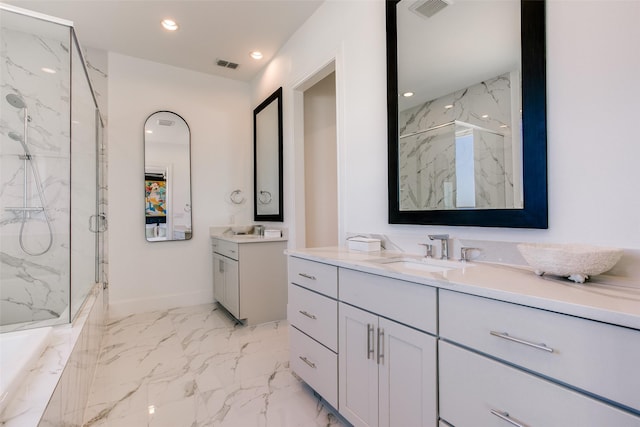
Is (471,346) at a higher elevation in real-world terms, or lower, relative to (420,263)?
lower

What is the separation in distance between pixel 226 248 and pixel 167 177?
110cm

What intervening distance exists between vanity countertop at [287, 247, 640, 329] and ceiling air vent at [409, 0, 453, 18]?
4.47 ft

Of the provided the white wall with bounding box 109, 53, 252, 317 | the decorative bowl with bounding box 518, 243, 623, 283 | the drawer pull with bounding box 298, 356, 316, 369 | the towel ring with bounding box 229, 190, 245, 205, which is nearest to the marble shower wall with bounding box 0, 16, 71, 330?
the white wall with bounding box 109, 53, 252, 317

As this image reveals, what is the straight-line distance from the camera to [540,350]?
770mm

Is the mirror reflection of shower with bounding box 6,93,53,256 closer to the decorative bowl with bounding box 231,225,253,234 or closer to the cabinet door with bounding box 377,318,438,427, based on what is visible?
the decorative bowl with bounding box 231,225,253,234

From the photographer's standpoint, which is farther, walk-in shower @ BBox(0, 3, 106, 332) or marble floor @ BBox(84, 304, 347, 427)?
walk-in shower @ BBox(0, 3, 106, 332)

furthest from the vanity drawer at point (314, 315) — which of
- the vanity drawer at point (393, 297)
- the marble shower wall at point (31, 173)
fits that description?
the marble shower wall at point (31, 173)

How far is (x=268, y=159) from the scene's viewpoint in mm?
3422

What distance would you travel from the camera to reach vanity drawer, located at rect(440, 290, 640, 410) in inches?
25.6

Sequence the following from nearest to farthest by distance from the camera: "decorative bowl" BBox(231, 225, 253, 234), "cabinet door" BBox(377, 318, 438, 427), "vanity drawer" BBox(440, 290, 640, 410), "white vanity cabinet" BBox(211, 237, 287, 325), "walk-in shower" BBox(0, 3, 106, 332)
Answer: "vanity drawer" BBox(440, 290, 640, 410)
"cabinet door" BBox(377, 318, 438, 427)
"walk-in shower" BBox(0, 3, 106, 332)
"white vanity cabinet" BBox(211, 237, 287, 325)
"decorative bowl" BBox(231, 225, 253, 234)

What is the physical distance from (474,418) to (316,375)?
90cm

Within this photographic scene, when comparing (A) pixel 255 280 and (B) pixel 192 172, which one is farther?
(B) pixel 192 172

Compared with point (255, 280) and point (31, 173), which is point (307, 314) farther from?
point (31, 173)

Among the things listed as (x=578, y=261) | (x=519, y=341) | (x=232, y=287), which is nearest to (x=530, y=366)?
(x=519, y=341)
